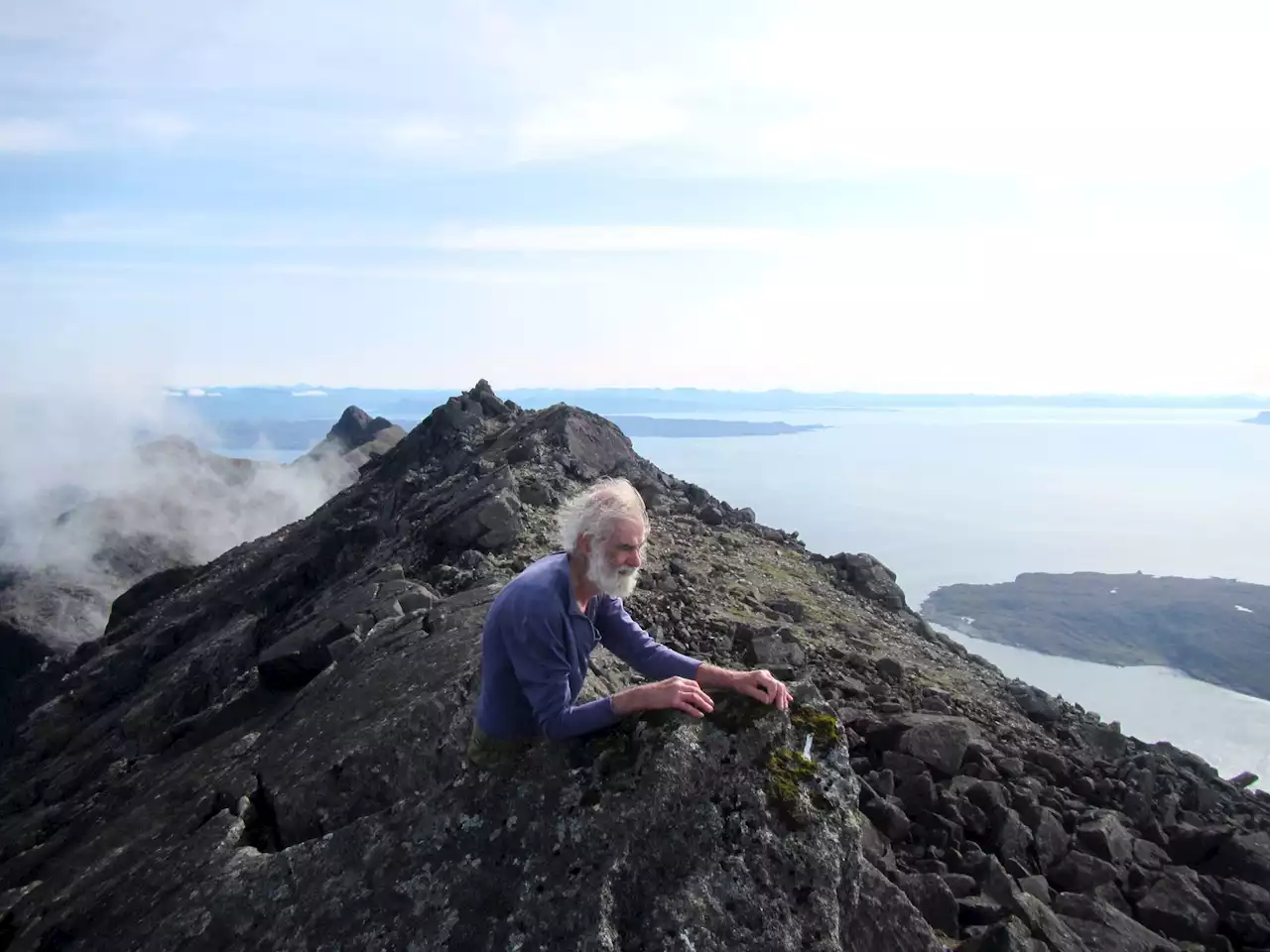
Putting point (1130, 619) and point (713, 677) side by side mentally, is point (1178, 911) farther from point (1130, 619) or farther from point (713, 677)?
point (1130, 619)

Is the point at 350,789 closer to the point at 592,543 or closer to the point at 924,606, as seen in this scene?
the point at 592,543

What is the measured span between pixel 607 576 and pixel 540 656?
0.70m

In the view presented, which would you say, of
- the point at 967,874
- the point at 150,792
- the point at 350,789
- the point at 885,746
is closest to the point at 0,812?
the point at 150,792

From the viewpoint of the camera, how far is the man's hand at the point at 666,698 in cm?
604

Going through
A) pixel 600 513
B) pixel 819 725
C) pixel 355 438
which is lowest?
pixel 355 438

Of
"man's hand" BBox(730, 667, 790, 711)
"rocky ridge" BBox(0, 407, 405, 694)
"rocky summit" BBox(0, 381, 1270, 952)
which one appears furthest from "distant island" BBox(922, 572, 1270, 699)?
"man's hand" BBox(730, 667, 790, 711)

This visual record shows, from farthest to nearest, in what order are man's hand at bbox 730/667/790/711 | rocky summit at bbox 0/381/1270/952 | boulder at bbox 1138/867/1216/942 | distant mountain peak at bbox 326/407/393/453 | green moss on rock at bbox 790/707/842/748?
distant mountain peak at bbox 326/407/393/453 < boulder at bbox 1138/867/1216/942 < green moss on rock at bbox 790/707/842/748 < man's hand at bbox 730/667/790/711 < rocky summit at bbox 0/381/1270/952

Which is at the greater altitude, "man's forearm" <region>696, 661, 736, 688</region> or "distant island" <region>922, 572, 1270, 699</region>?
"man's forearm" <region>696, 661, 736, 688</region>

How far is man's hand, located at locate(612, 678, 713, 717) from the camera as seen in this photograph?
6.04 metres

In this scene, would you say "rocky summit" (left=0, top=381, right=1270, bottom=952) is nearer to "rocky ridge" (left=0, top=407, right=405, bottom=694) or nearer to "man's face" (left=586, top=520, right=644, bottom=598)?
"man's face" (left=586, top=520, right=644, bottom=598)

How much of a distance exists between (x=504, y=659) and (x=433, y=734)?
3271 mm

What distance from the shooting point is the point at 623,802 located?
19.6 feet

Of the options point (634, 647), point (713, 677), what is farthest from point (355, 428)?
point (713, 677)

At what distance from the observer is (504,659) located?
619 cm
